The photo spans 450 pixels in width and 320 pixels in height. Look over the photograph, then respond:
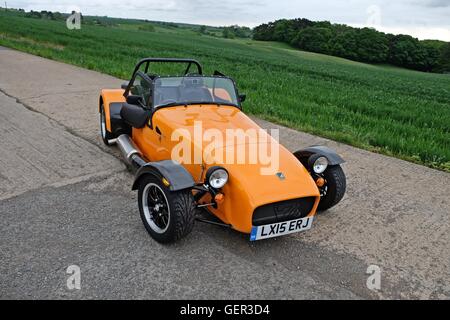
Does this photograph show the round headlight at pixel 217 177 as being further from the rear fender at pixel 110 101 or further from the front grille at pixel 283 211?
the rear fender at pixel 110 101

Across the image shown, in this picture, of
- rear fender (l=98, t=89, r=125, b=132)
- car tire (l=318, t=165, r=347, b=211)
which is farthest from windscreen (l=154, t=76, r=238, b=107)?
car tire (l=318, t=165, r=347, b=211)

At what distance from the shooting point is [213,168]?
348 cm

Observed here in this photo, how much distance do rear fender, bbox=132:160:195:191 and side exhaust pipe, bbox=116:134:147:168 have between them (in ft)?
3.64

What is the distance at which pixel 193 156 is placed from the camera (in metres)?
3.98

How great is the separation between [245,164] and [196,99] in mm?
1571

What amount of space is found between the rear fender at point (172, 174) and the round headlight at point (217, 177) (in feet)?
0.55

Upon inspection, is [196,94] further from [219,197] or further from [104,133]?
[104,133]

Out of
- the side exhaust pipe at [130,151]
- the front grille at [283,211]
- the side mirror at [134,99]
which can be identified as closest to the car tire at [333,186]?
the front grille at [283,211]

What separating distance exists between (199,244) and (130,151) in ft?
6.46

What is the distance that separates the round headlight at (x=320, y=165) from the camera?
408cm

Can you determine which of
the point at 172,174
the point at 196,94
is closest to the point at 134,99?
the point at 196,94

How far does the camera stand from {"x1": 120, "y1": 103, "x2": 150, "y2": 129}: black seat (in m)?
4.82

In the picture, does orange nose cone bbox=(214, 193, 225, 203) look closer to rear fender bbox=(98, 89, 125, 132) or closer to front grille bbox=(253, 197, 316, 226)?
front grille bbox=(253, 197, 316, 226)

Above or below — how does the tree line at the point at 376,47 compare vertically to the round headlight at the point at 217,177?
above
